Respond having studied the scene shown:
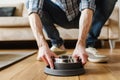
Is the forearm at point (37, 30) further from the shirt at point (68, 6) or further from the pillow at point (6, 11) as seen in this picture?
the pillow at point (6, 11)

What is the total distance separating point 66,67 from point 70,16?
0.58 meters

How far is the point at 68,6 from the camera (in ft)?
4.69

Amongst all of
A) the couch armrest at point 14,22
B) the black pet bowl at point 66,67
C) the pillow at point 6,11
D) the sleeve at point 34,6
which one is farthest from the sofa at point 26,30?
the black pet bowl at point 66,67

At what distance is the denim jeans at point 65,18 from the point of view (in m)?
1.52

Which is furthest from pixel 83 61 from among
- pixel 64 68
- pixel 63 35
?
pixel 63 35

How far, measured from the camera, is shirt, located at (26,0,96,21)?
1159 millimetres

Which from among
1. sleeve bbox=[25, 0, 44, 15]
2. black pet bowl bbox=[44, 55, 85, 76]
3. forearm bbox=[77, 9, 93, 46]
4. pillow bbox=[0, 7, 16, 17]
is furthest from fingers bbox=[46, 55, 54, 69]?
pillow bbox=[0, 7, 16, 17]

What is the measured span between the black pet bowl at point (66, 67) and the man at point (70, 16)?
0.08m

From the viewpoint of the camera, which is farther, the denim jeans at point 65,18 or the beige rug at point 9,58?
the denim jeans at point 65,18

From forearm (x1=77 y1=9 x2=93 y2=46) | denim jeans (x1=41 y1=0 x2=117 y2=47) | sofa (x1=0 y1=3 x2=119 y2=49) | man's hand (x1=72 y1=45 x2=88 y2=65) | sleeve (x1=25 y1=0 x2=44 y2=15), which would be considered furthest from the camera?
sofa (x1=0 y1=3 x2=119 y2=49)

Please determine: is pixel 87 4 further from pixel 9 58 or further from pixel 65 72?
pixel 9 58

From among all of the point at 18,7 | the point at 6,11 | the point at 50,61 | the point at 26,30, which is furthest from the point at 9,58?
the point at 18,7

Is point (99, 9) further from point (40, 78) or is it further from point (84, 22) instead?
point (40, 78)

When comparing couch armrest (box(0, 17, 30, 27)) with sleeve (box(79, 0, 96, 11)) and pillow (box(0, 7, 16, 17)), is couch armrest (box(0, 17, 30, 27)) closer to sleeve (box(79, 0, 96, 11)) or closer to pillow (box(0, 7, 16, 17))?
pillow (box(0, 7, 16, 17))
